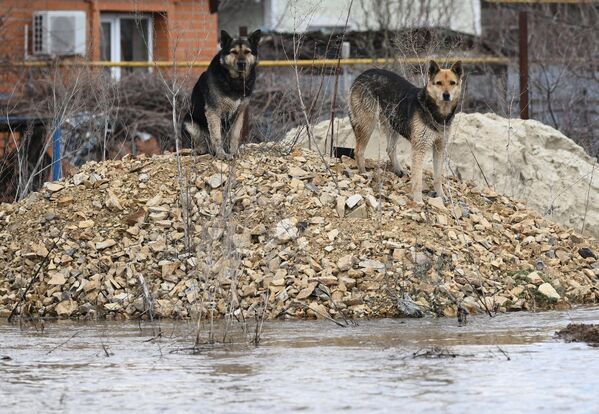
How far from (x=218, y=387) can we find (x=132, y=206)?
17.5 ft

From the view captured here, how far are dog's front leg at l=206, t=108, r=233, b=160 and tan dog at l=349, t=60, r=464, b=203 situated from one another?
4.83 feet

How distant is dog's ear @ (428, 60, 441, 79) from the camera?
13.8m

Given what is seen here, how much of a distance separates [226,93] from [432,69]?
2.28 meters

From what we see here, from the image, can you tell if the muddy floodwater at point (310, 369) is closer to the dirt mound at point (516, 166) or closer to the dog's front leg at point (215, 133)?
the dog's front leg at point (215, 133)

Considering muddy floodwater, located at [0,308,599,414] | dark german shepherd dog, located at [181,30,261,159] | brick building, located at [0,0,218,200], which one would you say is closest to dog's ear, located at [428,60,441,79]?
dark german shepherd dog, located at [181,30,261,159]

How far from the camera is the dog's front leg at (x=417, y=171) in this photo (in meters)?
13.9

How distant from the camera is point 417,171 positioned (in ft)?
45.8

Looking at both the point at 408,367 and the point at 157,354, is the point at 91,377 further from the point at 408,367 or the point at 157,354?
the point at 408,367

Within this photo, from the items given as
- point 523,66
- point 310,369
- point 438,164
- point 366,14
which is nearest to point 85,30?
point 366,14

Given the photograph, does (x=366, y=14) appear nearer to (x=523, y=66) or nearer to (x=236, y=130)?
(x=523, y=66)

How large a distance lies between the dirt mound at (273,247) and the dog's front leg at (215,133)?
285 millimetres

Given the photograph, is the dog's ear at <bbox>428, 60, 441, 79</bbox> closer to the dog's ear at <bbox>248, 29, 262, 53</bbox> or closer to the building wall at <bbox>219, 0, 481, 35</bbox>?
the dog's ear at <bbox>248, 29, 262, 53</bbox>

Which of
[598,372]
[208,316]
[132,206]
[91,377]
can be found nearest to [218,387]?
[91,377]

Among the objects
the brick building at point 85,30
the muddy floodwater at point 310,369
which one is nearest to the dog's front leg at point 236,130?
the muddy floodwater at point 310,369
